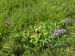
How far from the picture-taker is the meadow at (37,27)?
3840 mm

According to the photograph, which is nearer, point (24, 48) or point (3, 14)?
point (24, 48)

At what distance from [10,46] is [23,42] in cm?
26

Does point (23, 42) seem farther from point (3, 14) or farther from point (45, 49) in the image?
point (3, 14)

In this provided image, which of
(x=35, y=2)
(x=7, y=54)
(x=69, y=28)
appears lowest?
(x=7, y=54)

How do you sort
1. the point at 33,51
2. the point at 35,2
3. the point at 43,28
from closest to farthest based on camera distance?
the point at 33,51, the point at 43,28, the point at 35,2

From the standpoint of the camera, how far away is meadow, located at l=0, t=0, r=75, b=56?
3840 millimetres

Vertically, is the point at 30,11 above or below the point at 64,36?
above

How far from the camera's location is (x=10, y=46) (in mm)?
3908

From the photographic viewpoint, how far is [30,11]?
4.65 meters

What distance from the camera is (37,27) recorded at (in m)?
4.22

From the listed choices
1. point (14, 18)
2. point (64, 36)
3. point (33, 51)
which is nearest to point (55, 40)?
point (64, 36)

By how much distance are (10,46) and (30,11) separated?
3.52 feet

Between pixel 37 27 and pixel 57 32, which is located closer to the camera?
pixel 57 32

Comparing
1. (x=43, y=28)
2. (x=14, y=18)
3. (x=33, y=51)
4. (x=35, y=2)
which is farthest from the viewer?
(x=35, y=2)
